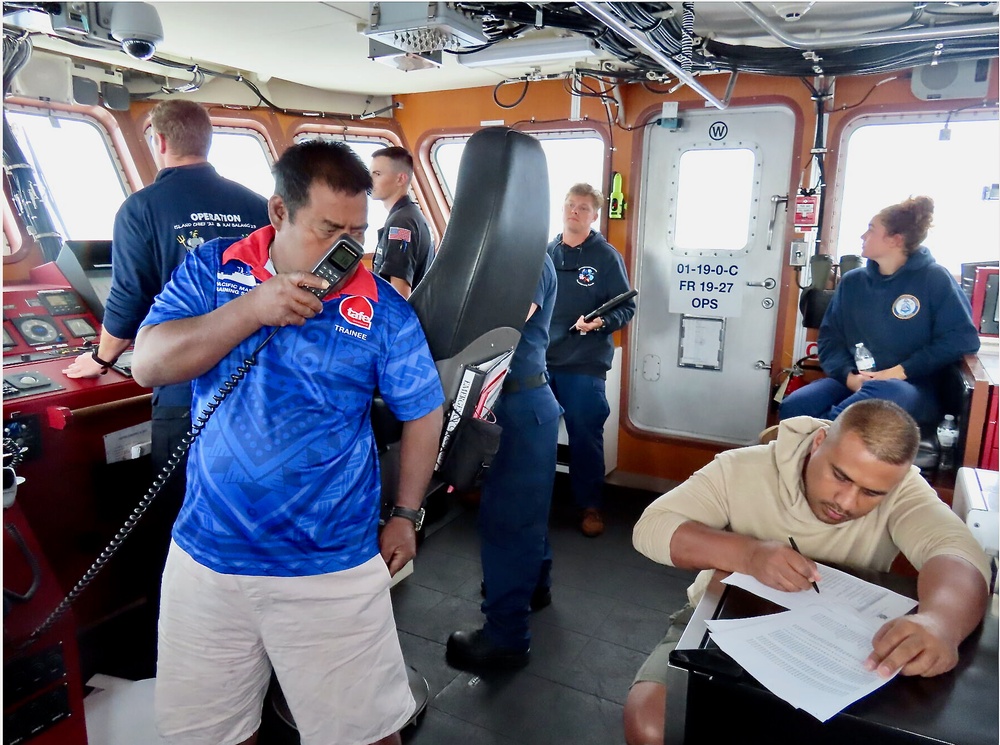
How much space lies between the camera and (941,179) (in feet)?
12.2

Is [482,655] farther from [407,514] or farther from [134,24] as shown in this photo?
[134,24]

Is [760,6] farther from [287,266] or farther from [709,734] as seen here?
[709,734]

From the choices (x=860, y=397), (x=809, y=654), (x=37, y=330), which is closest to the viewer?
(x=809, y=654)

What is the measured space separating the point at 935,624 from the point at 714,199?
11.5ft

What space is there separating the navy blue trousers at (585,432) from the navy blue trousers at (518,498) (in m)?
1.38

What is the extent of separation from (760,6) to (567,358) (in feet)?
6.07

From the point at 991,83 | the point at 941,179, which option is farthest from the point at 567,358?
the point at 991,83

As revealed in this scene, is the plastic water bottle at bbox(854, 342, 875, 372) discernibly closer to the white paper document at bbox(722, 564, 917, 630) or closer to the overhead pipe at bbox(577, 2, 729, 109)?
the overhead pipe at bbox(577, 2, 729, 109)

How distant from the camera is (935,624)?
45.5 inches

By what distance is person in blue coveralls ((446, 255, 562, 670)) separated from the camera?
7.73 feet

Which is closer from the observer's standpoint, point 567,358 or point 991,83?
point 991,83

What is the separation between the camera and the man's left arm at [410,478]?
155 centimetres

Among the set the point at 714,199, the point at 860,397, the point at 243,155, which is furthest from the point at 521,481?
the point at 243,155

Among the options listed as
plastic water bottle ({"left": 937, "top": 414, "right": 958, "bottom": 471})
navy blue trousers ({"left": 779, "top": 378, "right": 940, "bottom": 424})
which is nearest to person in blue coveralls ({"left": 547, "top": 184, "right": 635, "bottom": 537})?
navy blue trousers ({"left": 779, "top": 378, "right": 940, "bottom": 424})
